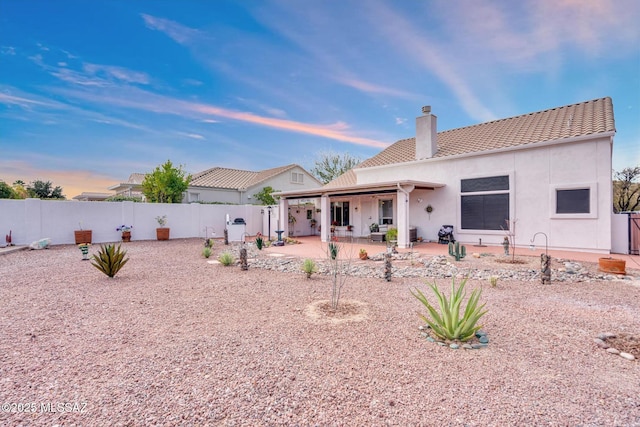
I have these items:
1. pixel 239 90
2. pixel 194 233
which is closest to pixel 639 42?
pixel 239 90

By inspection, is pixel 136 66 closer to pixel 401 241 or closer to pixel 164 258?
pixel 164 258

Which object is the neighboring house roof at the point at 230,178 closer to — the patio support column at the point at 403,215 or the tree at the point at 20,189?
the tree at the point at 20,189

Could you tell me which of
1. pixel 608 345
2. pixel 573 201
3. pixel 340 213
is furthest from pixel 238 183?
pixel 608 345

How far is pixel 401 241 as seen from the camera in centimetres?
1284

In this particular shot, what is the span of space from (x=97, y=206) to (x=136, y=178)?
59.0 ft

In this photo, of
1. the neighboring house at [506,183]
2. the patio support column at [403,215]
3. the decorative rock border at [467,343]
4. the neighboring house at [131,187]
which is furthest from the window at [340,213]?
the neighboring house at [131,187]

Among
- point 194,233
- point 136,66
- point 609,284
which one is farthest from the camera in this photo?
point 194,233

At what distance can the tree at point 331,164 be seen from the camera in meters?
35.8

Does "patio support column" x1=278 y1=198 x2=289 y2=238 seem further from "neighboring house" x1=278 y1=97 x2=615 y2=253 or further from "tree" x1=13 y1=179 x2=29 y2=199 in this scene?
"tree" x1=13 y1=179 x2=29 y2=199

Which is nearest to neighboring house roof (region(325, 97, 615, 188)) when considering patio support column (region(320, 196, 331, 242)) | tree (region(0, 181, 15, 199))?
patio support column (region(320, 196, 331, 242))

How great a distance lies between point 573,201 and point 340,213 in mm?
11466

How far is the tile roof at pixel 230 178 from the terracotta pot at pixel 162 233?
8078mm

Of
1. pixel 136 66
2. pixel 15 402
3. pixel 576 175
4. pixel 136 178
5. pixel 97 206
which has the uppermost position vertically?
pixel 136 66

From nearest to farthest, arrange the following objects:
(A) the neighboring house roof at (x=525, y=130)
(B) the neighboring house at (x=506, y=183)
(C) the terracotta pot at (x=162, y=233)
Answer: (B) the neighboring house at (x=506, y=183) → (A) the neighboring house roof at (x=525, y=130) → (C) the terracotta pot at (x=162, y=233)
